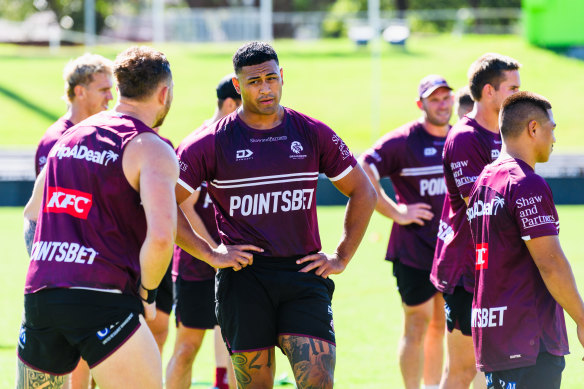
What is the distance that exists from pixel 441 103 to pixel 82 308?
3.82 metres

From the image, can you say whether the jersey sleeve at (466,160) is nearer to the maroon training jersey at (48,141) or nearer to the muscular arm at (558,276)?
the muscular arm at (558,276)

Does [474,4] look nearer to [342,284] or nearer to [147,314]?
[342,284]

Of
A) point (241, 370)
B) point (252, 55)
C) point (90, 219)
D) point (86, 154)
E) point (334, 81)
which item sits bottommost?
point (334, 81)

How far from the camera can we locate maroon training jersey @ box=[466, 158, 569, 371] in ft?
14.0

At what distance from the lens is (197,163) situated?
16.3ft

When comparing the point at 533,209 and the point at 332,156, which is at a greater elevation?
the point at 332,156

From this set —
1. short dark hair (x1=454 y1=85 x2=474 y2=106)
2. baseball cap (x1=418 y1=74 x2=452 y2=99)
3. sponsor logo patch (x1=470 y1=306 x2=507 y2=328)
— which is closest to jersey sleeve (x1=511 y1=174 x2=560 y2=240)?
sponsor logo patch (x1=470 y1=306 x2=507 y2=328)

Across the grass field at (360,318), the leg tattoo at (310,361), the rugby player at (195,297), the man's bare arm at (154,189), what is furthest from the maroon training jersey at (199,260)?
the man's bare arm at (154,189)

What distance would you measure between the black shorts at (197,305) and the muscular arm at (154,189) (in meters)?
2.39

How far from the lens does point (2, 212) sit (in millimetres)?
19453

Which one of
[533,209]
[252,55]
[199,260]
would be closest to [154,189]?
[252,55]

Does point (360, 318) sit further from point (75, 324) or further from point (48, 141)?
point (75, 324)

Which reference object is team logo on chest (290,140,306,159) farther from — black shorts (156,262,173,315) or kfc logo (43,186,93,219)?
black shorts (156,262,173,315)

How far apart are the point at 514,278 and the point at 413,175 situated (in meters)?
2.70
